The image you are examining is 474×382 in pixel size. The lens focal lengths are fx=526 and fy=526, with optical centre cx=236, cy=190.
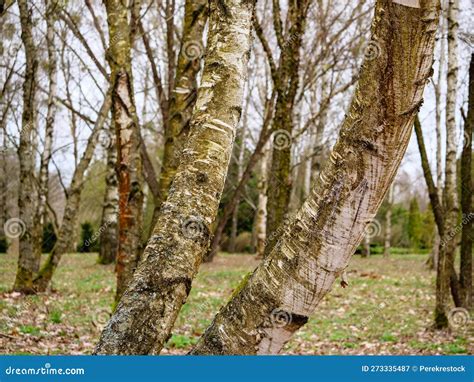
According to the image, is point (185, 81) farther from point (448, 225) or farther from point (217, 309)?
point (217, 309)

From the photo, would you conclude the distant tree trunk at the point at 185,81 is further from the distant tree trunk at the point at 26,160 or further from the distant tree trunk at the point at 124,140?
the distant tree trunk at the point at 26,160

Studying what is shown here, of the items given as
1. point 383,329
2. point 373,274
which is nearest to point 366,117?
point 383,329

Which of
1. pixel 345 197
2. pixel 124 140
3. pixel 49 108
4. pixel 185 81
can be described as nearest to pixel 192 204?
pixel 345 197

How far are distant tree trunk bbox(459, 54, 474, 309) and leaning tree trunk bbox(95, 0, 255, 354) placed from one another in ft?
23.6

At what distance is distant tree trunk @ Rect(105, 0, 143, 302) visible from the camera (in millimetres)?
4391

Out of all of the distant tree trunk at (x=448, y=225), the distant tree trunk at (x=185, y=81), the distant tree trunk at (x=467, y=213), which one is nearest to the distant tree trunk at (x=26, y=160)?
the distant tree trunk at (x=185, y=81)

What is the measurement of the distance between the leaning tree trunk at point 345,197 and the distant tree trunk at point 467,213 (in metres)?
7.42

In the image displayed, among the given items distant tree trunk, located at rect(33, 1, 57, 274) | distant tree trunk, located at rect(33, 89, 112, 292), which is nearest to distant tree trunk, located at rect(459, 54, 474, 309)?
distant tree trunk, located at rect(33, 89, 112, 292)

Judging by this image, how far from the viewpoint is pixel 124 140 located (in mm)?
4590

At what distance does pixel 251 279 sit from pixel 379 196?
2.00ft

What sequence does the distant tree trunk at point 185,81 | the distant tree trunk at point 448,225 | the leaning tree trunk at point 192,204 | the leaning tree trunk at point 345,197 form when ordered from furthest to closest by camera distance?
the distant tree trunk at point 448,225, the distant tree trunk at point 185,81, the leaning tree trunk at point 192,204, the leaning tree trunk at point 345,197

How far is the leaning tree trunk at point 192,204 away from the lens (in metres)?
2.00

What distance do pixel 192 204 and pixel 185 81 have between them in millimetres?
3650

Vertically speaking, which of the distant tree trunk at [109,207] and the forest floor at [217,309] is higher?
the distant tree trunk at [109,207]
